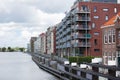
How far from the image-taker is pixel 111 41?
60344 millimetres

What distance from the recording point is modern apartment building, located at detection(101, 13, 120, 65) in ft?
189

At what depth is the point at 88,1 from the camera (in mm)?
96188

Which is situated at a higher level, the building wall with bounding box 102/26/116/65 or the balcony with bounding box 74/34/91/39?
the balcony with bounding box 74/34/91/39

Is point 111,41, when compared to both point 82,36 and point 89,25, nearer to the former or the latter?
point 82,36

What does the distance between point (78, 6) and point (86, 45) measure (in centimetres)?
1165

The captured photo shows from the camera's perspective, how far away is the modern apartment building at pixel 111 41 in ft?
189

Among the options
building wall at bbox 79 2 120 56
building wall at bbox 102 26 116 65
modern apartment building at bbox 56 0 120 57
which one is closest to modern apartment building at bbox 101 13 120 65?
building wall at bbox 102 26 116 65

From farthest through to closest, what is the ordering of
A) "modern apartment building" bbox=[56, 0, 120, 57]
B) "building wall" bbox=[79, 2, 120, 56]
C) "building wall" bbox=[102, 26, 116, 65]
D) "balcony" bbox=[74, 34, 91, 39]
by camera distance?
1. "building wall" bbox=[79, 2, 120, 56]
2. "modern apartment building" bbox=[56, 0, 120, 57]
3. "balcony" bbox=[74, 34, 91, 39]
4. "building wall" bbox=[102, 26, 116, 65]

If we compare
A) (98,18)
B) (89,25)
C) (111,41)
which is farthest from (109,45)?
(98,18)

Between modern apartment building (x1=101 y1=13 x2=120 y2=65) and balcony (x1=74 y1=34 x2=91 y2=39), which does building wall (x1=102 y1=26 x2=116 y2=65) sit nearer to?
modern apartment building (x1=101 y1=13 x2=120 y2=65)

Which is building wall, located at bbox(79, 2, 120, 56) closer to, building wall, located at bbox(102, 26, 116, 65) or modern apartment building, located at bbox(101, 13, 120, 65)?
building wall, located at bbox(102, 26, 116, 65)

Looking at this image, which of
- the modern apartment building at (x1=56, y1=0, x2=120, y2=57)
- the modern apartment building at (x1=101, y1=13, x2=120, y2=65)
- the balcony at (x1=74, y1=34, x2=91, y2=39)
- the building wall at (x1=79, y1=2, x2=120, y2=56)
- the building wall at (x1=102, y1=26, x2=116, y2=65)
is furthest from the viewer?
the building wall at (x1=79, y1=2, x2=120, y2=56)

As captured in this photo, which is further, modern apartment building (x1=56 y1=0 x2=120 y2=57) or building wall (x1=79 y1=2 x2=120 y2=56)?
building wall (x1=79 y1=2 x2=120 y2=56)

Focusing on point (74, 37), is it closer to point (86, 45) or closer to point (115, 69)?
point (86, 45)
